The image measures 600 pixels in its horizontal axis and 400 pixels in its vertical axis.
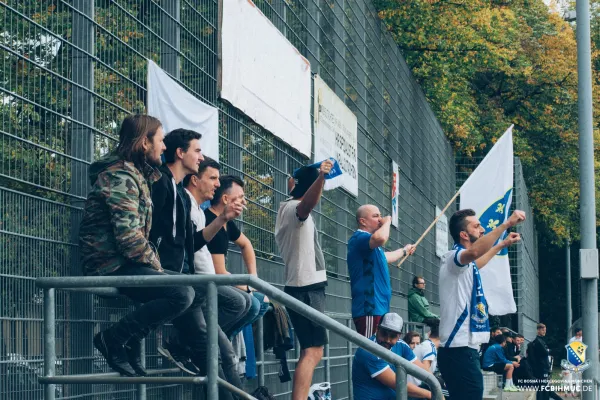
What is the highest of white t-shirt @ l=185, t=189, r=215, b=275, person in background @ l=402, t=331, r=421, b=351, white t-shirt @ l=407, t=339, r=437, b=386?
white t-shirt @ l=185, t=189, r=215, b=275

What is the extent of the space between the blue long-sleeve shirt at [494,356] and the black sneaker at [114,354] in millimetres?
16330

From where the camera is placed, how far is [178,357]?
19.5ft

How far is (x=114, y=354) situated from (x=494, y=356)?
16.9 metres

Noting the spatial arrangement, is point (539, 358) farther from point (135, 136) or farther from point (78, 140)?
point (135, 136)

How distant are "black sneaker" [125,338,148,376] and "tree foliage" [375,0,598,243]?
70.1 ft

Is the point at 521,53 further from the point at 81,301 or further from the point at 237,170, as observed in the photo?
the point at 81,301

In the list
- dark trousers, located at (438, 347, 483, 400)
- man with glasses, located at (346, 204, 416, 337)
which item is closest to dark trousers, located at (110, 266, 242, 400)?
dark trousers, located at (438, 347, 483, 400)

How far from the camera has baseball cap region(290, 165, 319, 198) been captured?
7.62m

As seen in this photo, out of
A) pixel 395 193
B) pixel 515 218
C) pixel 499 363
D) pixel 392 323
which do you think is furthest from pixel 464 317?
pixel 499 363

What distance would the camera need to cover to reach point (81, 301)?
18.5 feet

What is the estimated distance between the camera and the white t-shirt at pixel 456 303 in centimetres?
746

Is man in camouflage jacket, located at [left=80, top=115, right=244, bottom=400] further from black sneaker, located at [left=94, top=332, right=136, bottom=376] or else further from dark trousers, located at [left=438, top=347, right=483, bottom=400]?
dark trousers, located at [left=438, top=347, right=483, bottom=400]

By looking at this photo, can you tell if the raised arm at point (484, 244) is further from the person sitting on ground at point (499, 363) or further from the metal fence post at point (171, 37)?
the person sitting on ground at point (499, 363)

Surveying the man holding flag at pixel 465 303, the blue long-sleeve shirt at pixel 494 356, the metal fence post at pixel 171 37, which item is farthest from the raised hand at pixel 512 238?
the blue long-sleeve shirt at pixel 494 356
